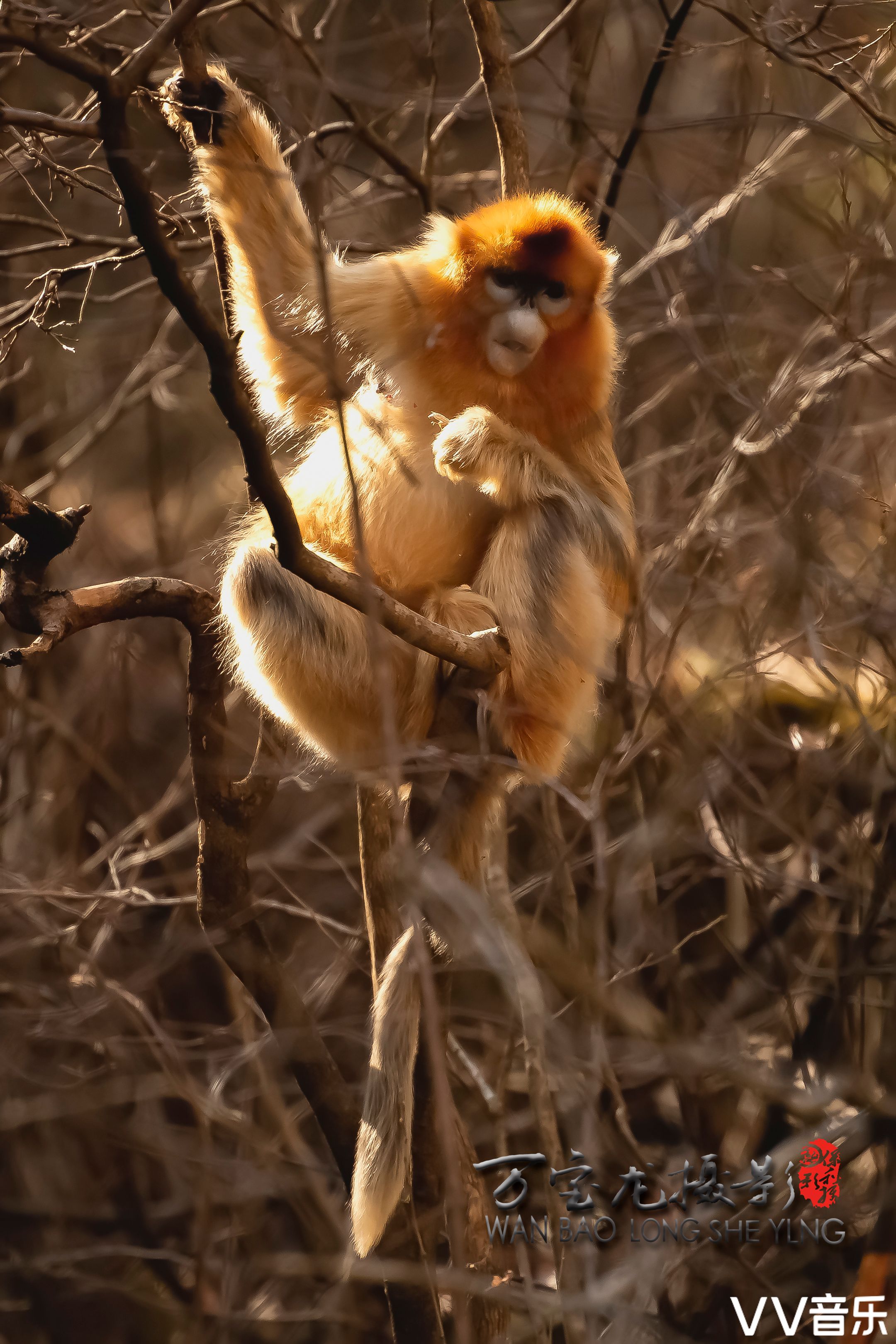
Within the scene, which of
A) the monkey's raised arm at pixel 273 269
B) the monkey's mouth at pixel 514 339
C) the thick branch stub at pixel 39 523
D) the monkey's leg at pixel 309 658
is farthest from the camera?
the monkey's mouth at pixel 514 339

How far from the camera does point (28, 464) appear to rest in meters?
6.34

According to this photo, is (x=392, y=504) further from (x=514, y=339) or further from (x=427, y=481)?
(x=514, y=339)

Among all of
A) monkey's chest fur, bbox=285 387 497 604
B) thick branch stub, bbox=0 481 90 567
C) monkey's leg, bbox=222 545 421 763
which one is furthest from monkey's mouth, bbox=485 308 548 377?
thick branch stub, bbox=0 481 90 567

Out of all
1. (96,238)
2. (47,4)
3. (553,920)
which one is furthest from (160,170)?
(553,920)

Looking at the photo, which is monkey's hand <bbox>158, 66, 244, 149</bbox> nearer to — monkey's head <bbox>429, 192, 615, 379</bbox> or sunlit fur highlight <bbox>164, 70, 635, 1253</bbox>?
sunlit fur highlight <bbox>164, 70, 635, 1253</bbox>

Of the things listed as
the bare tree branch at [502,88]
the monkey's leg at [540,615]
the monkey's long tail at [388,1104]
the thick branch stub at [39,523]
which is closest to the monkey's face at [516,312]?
the monkey's leg at [540,615]

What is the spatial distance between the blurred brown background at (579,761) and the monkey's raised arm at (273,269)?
0.19 m

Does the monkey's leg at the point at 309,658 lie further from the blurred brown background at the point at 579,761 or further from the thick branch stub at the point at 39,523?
the thick branch stub at the point at 39,523

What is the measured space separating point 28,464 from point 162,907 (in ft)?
8.63

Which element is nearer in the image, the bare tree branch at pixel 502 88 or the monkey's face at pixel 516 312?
the monkey's face at pixel 516 312

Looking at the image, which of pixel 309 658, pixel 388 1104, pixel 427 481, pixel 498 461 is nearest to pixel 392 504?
pixel 427 481

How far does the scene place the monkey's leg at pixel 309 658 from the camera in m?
3.12

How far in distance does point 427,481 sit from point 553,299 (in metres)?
0.61

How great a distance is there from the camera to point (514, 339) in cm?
325
